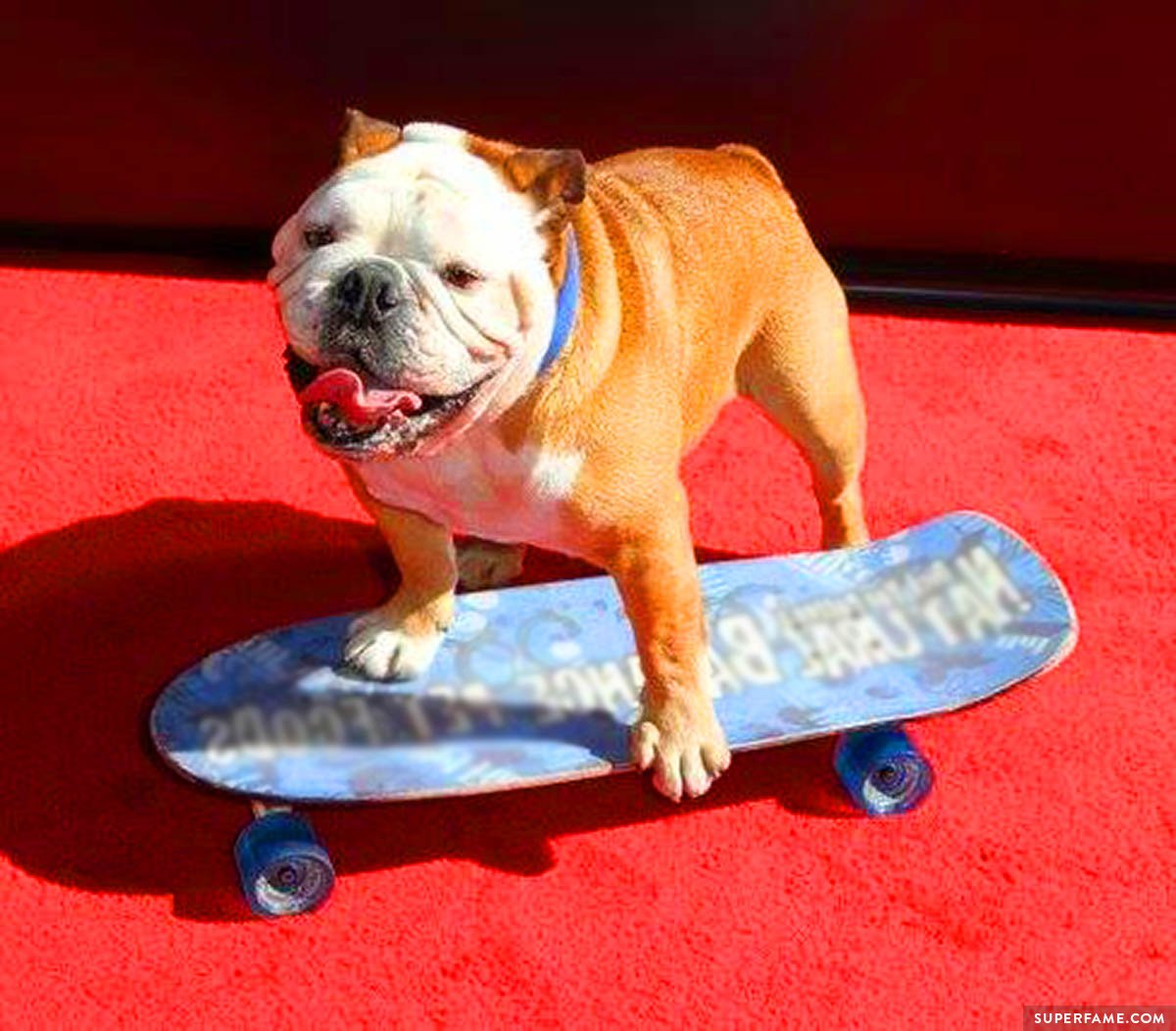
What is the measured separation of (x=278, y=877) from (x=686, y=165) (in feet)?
2.98

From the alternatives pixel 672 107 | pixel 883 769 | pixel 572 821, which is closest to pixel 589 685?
pixel 572 821

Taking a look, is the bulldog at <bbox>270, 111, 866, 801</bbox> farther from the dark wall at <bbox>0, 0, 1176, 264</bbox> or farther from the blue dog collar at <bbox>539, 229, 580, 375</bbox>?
the dark wall at <bbox>0, 0, 1176, 264</bbox>

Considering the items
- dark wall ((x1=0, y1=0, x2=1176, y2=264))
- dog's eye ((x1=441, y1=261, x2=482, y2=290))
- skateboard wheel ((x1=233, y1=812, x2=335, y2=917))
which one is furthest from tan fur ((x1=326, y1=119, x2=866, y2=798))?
dark wall ((x1=0, y1=0, x2=1176, y2=264))

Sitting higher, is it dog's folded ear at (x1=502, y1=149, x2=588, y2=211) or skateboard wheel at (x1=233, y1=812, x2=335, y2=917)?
dog's folded ear at (x1=502, y1=149, x2=588, y2=211)

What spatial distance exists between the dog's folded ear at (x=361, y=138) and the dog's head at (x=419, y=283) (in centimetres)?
1

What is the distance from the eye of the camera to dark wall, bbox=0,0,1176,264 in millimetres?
2883

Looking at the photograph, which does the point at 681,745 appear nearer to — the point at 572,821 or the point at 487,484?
the point at 572,821

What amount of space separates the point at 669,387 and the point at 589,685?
394mm

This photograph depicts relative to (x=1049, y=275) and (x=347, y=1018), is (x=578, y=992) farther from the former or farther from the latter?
(x=1049, y=275)

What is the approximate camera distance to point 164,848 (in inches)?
80.2

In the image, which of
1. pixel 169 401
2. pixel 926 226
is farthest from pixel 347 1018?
pixel 926 226

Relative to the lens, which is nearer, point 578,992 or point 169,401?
point 578,992

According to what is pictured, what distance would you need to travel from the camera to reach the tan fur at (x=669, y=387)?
1.77 meters

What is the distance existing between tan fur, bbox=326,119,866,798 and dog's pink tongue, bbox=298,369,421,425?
0.14 meters
